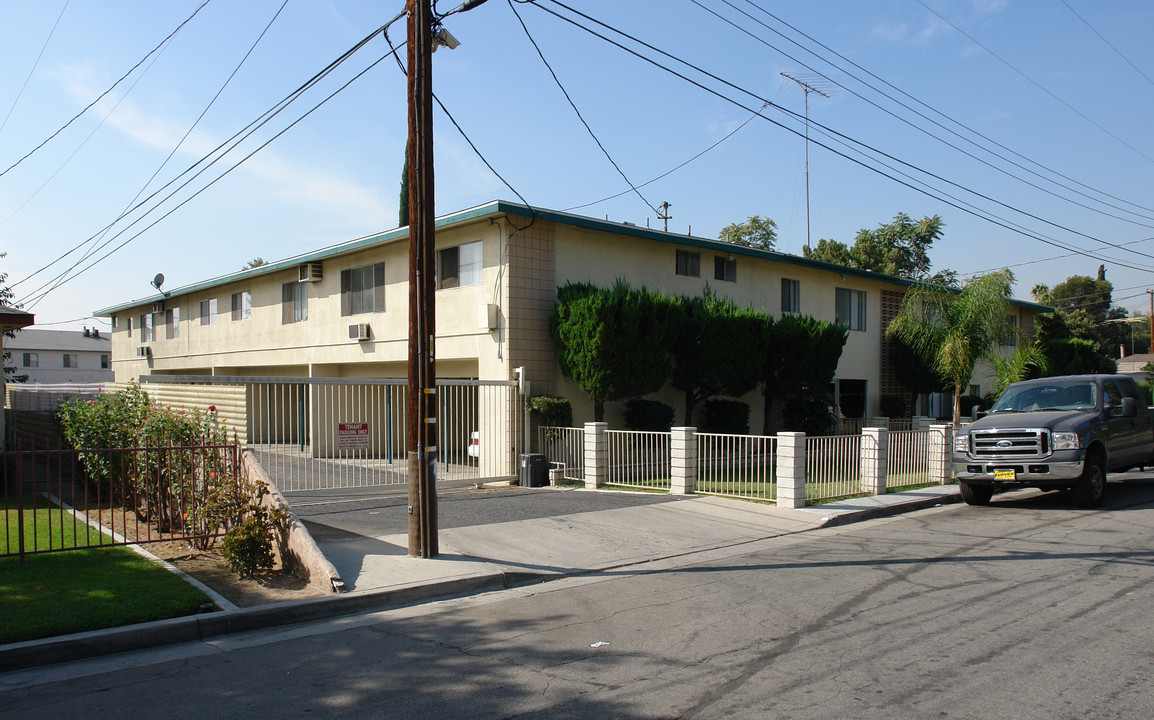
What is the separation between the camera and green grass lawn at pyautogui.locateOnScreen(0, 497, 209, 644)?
6.31 metres

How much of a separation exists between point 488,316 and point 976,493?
983cm

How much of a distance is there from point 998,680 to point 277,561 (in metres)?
6.99

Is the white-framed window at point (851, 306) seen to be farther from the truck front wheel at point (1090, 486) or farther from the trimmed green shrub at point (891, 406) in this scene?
the truck front wheel at point (1090, 486)

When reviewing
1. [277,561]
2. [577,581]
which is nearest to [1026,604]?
[577,581]

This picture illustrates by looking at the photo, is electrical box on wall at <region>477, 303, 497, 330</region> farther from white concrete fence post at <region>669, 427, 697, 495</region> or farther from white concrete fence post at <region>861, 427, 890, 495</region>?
white concrete fence post at <region>861, 427, 890, 495</region>

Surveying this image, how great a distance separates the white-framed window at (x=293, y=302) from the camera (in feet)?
78.6

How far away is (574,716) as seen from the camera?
4.61 metres

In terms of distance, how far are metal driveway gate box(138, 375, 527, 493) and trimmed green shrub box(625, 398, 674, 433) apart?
8.97 feet

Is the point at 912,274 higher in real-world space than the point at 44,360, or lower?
higher

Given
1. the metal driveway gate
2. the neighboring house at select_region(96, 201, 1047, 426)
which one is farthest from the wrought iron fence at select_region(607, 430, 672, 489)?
the neighboring house at select_region(96, 201, 1047, 426)

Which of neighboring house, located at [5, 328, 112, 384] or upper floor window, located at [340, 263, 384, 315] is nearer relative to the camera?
upper floor window, located at [340, 263, 384, 315]

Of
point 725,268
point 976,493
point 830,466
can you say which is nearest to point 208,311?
point 725,268

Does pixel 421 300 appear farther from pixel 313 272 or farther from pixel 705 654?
pixel 313 272

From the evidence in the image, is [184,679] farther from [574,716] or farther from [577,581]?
[577,581]
